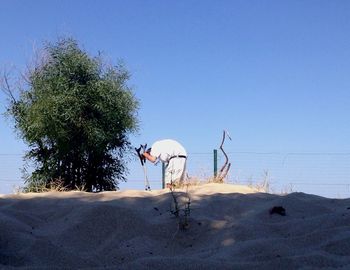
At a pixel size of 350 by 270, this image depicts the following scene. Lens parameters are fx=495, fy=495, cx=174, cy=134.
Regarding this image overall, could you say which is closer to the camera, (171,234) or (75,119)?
(171,234)

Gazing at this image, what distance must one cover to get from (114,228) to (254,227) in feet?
3.77

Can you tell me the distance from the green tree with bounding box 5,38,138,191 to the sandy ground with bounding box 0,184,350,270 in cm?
605

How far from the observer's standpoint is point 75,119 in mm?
11312

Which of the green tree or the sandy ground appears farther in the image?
the green tree

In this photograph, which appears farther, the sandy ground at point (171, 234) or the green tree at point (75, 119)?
the green tree at point (75, 119)

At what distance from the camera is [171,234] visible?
3.97 metres

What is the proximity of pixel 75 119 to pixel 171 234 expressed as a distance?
776cm

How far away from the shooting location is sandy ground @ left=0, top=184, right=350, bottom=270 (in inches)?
127

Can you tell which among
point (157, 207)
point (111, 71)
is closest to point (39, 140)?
point (111, 71)

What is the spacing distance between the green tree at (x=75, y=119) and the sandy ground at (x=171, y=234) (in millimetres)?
6054

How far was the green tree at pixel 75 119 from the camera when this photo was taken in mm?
11250

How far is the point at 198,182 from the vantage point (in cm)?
823

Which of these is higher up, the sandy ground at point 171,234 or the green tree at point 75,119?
the green tree at point 75,119

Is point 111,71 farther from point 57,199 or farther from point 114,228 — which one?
point 114,228
